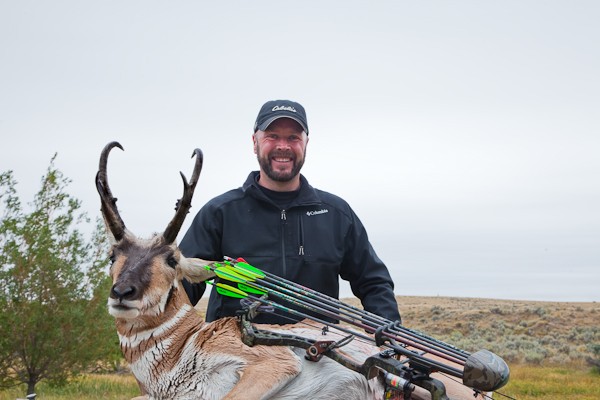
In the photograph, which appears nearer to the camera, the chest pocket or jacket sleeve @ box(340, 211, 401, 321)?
the chest pocket

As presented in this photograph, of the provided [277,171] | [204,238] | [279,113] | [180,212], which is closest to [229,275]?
[180,212]

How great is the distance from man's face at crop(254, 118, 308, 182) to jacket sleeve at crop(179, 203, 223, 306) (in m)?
0.77

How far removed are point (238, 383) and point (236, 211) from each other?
266 centimetres

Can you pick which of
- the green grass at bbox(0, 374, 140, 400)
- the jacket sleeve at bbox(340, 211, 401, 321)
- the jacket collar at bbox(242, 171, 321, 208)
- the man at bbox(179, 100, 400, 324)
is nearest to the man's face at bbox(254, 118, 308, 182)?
the man at bbox(179, 100, 400, 324)

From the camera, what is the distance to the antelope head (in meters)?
4.58

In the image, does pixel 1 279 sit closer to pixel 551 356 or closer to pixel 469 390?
pixel 469 390

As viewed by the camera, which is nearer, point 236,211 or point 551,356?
point 236,211

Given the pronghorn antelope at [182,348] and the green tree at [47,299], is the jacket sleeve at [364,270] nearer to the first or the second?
the pronghorn antelope at [182,348]

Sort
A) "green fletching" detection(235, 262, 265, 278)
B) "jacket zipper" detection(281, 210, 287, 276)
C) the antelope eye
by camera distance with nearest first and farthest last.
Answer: the antelope eye < "green fletching" detection(235, 262, 265, 278) < "jacket zipper" detection(281, 210, 287, 276)

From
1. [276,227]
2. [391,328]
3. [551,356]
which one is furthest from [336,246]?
[551,356]

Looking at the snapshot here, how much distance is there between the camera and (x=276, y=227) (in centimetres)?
673

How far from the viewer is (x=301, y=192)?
7070 mm

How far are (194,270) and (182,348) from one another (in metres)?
0.68

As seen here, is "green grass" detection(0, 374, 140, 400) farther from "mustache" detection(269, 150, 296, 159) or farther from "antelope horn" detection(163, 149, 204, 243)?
"antelope horn" detection(163, 149, 204, 243)
